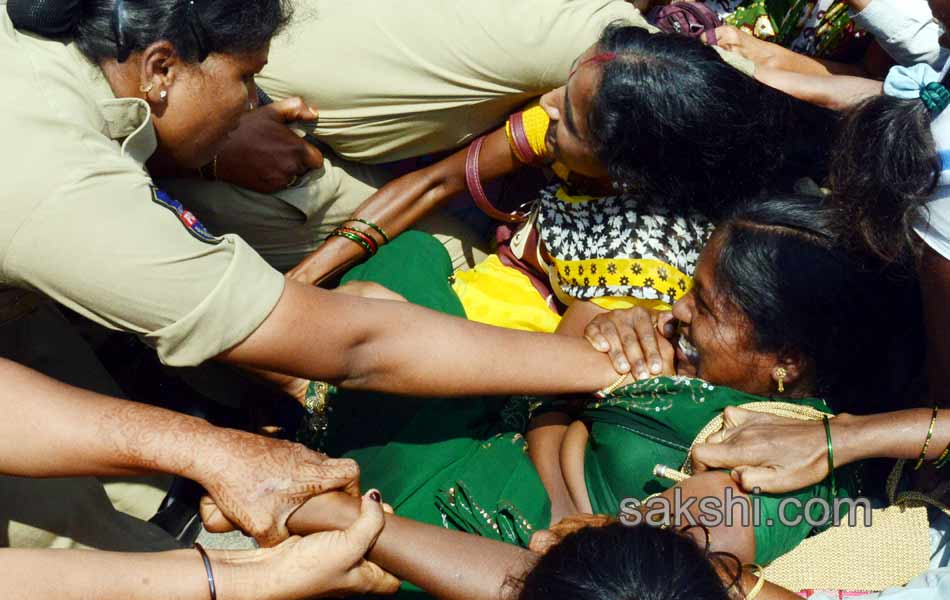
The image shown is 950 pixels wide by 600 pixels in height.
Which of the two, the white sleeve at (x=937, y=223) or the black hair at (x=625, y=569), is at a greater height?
the white sleeve at (x=937, y=223)

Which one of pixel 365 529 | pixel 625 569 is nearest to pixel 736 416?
pixel 625 569

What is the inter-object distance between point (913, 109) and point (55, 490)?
92.9 inches

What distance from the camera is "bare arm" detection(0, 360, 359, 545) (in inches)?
82.0

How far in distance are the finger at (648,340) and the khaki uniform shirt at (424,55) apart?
2.81ft

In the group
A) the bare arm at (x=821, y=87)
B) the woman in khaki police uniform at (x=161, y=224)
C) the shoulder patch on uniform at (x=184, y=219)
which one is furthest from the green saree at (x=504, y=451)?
the bare arm at (x=821, y=87)

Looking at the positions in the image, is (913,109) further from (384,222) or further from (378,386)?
(384,222)

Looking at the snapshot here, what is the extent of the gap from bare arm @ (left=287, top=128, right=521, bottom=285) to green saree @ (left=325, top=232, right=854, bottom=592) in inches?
22.3

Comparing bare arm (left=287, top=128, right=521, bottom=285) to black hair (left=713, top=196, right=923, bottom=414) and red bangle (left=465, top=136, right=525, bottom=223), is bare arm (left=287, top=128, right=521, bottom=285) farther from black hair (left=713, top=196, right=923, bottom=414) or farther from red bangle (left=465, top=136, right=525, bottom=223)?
black hair (left=713, top=196, right=923, bottom=414)

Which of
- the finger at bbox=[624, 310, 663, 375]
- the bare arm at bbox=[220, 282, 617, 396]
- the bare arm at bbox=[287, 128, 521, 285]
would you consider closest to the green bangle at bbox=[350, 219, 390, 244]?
the bare arm at bbox=[287, 128, 521, 285]

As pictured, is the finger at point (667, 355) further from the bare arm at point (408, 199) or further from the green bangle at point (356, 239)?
the green bangle at point (356, 239)

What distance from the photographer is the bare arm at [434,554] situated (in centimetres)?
221

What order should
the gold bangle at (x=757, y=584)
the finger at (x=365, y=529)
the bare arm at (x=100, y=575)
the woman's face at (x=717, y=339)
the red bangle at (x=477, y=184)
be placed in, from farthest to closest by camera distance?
1. the red bangle at (x=477, y=184)
2. the woman's face at (x=717, y=339)
3. the finger at (x=365, y=529)
4. the gold bangle at (x=757, y=584)
5. the bare arm at (x=100, y=575)

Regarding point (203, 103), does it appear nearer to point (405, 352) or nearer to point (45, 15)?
point (45, 15)

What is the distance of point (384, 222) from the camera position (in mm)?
3338
